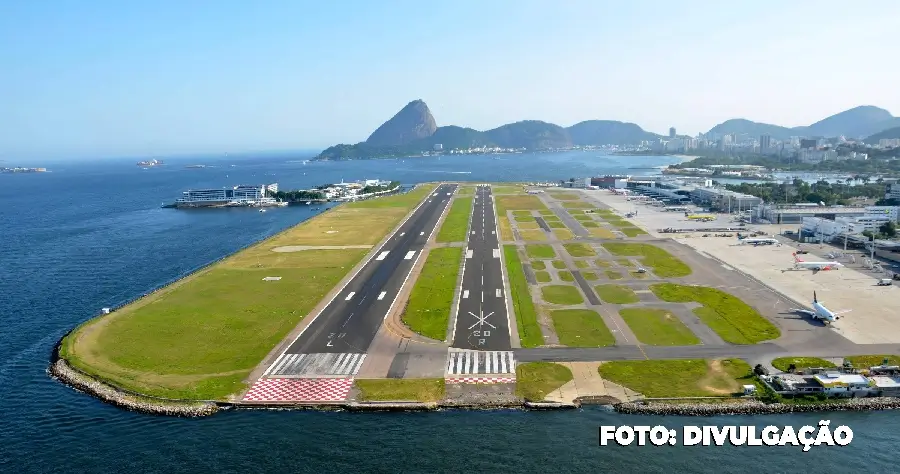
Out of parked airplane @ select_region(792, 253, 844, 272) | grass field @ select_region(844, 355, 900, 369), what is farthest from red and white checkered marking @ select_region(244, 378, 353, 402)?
parked airplane @ select_region(792, 253, 844, 272)

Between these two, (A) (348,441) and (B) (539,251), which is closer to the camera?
(A) (348,441)

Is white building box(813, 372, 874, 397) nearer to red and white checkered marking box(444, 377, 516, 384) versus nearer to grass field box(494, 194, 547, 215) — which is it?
red and white checkered marking box(444, 377, 516, 384)

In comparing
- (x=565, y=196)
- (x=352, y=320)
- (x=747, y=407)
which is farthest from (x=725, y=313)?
(x=565, y=196)

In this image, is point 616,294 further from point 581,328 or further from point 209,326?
point 209,326

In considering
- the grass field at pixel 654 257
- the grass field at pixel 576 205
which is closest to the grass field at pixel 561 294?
the grass field at pixel 654 257

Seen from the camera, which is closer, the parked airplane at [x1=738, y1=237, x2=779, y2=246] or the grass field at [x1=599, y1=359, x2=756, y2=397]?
the grass field at [x1=599, y1=359, x2=756, y2=397]

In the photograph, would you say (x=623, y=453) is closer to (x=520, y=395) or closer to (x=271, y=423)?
(x=520, y=395)

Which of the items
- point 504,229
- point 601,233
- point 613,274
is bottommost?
point 613,274
